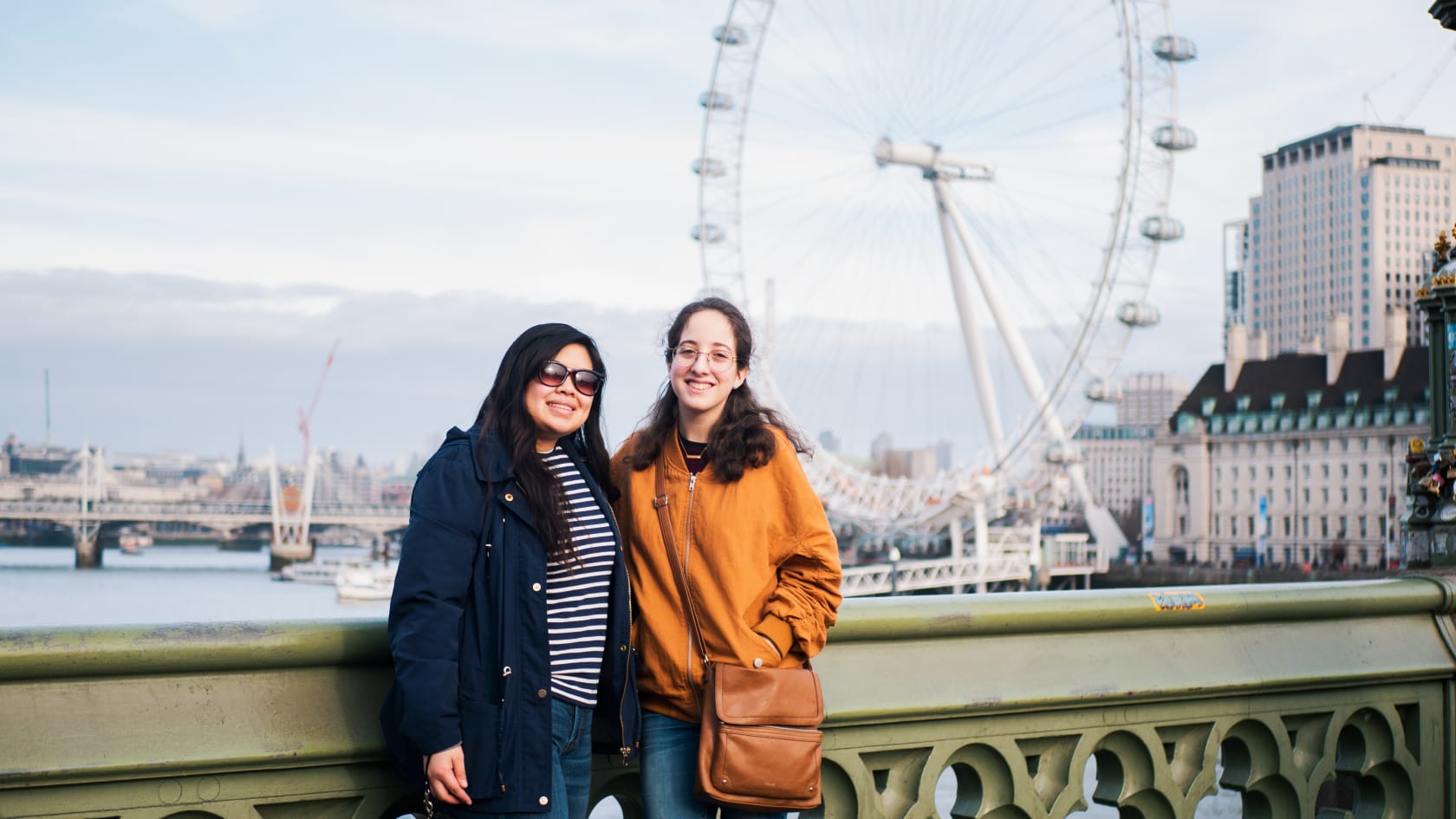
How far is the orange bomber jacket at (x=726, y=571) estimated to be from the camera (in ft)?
8.30

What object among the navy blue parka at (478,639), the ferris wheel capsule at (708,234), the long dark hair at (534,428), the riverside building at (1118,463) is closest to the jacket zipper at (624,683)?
the navy blue parka at (478,639)

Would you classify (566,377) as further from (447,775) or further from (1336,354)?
(1336,354)

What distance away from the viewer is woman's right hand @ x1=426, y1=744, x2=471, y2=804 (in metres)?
2.21

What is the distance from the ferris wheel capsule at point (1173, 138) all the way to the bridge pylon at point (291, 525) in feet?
179

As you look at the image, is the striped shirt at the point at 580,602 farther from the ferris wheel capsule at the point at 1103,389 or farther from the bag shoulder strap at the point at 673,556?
the ferris wheel capsule at the point at 1103,389

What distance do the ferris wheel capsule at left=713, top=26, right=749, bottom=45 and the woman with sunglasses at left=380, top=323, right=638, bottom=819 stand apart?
119ft

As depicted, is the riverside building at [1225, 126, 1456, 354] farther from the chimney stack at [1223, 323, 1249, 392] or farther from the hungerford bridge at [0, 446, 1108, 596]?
the hungerford bridge at [0, 446, 1108, 596]

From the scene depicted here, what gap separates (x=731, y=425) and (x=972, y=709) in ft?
2.28

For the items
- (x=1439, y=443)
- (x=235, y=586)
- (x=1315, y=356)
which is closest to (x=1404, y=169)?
(x=1315, y=356)

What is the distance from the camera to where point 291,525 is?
86.4m

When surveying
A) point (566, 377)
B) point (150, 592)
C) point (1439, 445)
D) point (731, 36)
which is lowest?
point (150, 592)

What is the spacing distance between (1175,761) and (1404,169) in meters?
115

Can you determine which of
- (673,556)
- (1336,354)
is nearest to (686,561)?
(673,556)

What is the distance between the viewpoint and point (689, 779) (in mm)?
2533
